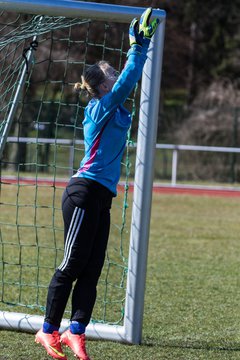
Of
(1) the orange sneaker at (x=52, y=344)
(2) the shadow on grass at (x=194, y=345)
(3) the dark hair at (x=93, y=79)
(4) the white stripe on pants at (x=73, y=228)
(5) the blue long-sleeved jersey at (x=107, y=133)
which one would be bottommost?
(2) the shadow on grass at (x=194, y=345)

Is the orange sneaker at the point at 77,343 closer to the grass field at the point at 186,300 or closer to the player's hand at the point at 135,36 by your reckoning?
the grass field at the point at 186,300

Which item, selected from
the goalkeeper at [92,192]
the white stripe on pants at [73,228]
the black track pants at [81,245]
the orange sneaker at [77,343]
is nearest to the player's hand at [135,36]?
the goalkeeper at [92,192]

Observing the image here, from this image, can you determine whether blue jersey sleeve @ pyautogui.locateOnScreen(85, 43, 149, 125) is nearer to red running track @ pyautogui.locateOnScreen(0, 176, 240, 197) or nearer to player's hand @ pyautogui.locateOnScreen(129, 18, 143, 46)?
player's hand @ pyautogui.locateOnScreen(129, 18, 143, 46)

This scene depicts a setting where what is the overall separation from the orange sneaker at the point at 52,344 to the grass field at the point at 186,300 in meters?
0.24

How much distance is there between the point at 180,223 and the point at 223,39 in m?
24.7

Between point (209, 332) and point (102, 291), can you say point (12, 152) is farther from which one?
point (209, 332)

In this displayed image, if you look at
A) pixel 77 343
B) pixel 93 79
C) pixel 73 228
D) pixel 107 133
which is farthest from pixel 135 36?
pixel 77 343

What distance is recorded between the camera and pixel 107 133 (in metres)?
4.76

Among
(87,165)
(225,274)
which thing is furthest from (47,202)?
(87,165)

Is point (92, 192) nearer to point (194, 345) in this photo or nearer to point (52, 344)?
point (52, 344)

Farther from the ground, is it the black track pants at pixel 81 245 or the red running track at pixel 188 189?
the red running track at pixel 188 189

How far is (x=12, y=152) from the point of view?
77.2ft

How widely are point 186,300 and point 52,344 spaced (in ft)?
8.21

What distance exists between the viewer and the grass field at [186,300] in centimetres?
529
